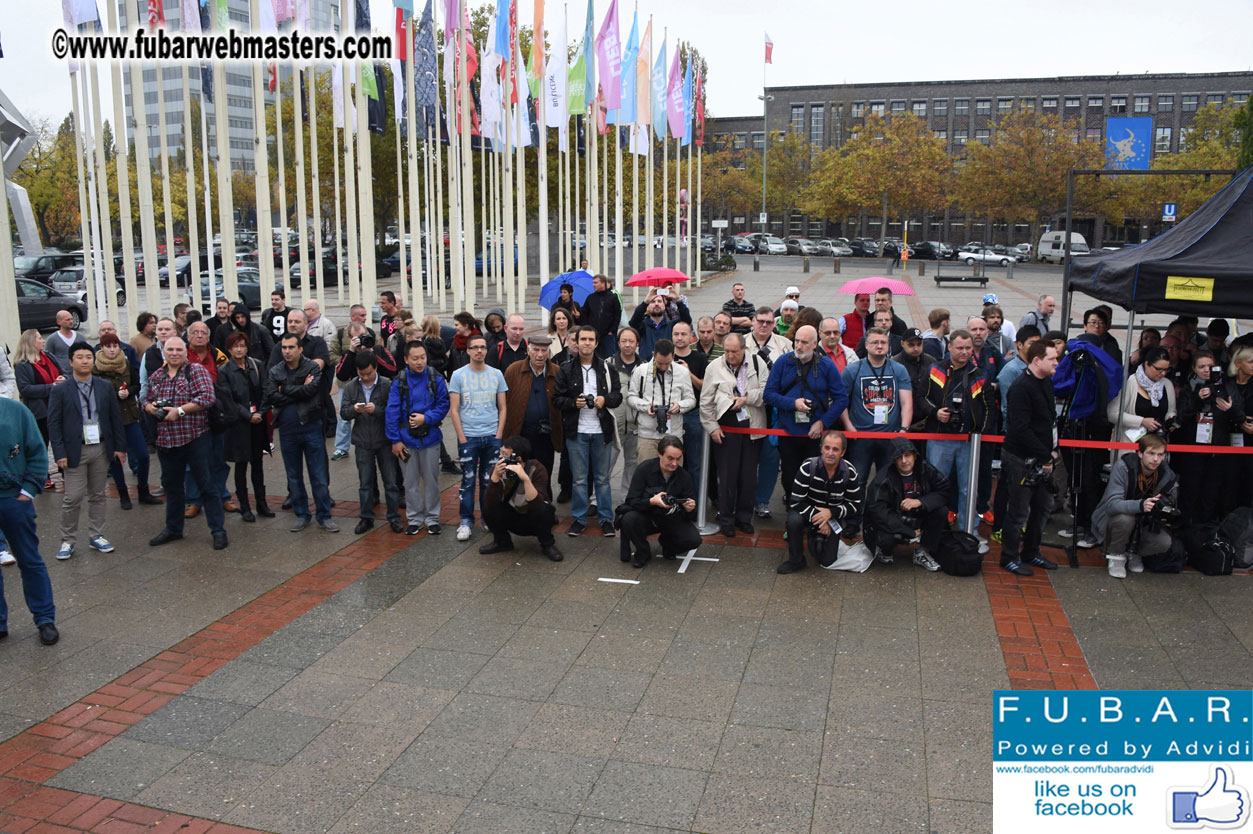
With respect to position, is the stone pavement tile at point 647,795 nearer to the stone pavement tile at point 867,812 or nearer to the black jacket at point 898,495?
the stone pavement tile at point 867,812

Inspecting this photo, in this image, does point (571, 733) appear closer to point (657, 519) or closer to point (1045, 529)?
point (657, 519)

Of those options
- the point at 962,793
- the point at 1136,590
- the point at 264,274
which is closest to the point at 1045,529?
the point at 1136,590

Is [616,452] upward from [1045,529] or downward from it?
upward

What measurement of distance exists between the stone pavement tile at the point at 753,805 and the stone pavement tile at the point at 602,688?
958 mm

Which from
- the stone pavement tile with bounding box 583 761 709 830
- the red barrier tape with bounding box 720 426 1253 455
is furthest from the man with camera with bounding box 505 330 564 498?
the stone pavement tile with bounding box 583 761 709 830

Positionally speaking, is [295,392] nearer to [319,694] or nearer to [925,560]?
[319,694]

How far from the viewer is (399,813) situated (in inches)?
186

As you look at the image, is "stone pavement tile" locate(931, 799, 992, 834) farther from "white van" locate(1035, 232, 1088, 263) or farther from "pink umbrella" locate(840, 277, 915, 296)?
"white van" locate(1035, 232, 1088, 263)

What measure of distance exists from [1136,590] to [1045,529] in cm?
159

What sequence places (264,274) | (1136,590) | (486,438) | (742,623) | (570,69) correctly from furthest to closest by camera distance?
(570,69)
(264,274)
(486,438)
(1136,590)
(742,623)

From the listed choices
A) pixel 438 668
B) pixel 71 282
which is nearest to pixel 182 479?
pixel 438 668

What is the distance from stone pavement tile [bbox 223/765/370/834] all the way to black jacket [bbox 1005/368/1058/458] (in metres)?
5.58

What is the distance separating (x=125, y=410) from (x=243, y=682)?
4.82m

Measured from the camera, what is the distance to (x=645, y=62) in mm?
28688
